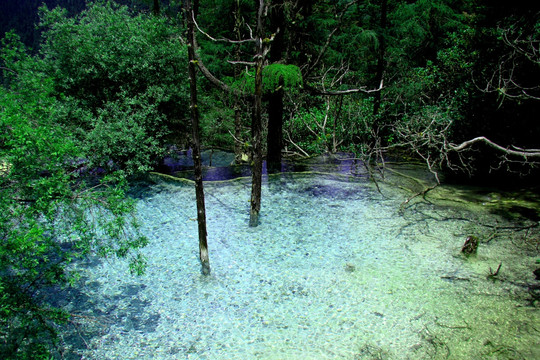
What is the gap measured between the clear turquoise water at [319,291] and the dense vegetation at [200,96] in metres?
0.92

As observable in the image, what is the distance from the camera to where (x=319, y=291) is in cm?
628

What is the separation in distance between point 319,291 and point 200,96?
10.5 metres

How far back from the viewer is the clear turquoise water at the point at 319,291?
16.4 feet

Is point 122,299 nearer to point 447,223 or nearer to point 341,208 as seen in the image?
point 341,208

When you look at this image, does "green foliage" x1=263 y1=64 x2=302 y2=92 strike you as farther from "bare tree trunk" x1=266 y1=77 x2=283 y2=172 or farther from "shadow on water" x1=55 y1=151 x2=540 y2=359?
"shadow on water" x1=55 y1=151 x2=540 y2=359

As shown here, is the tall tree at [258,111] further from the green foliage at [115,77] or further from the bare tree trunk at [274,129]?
the green foliage at [115,77]

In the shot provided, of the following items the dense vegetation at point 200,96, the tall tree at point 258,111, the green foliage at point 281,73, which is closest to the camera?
the dense vegetation at point 200,96

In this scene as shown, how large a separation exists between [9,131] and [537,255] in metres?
9.67

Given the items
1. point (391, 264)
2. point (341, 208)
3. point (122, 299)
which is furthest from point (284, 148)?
point (122, 299)

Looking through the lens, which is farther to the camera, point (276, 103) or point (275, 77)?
point (276, 103)

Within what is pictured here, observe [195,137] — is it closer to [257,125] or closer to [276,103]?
[257,125]

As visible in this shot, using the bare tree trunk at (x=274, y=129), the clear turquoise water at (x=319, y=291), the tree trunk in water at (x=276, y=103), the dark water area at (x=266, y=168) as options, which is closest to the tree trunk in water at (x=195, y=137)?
the clear turquoise water at (x=319, y=291)

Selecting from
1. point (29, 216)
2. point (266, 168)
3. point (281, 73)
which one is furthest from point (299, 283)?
point (266, 168)

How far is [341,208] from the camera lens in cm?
981
